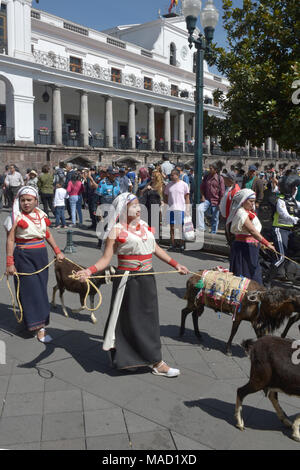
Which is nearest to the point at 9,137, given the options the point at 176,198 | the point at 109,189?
the point at 109,189

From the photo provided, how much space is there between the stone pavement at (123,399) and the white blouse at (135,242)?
1.26 m

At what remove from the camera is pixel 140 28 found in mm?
42469

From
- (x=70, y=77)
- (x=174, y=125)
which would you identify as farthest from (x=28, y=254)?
(x=174, y=125)

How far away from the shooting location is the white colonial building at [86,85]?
27.0 metres

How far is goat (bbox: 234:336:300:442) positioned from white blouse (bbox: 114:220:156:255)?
4.41ft

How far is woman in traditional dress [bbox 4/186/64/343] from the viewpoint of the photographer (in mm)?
4766

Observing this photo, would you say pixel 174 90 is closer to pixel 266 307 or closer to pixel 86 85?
pixel 86 85

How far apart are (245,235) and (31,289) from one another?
2835 millimetres

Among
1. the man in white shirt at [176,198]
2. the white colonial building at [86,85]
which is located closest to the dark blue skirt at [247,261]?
the man in white shirt at [176,198]

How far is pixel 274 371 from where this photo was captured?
3139 millimetres

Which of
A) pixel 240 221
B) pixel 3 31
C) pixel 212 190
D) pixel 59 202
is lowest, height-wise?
pixel 240 221

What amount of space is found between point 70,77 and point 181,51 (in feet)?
61.2

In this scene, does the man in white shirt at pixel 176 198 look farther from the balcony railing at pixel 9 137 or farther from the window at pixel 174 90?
the window at pixel 174 90
